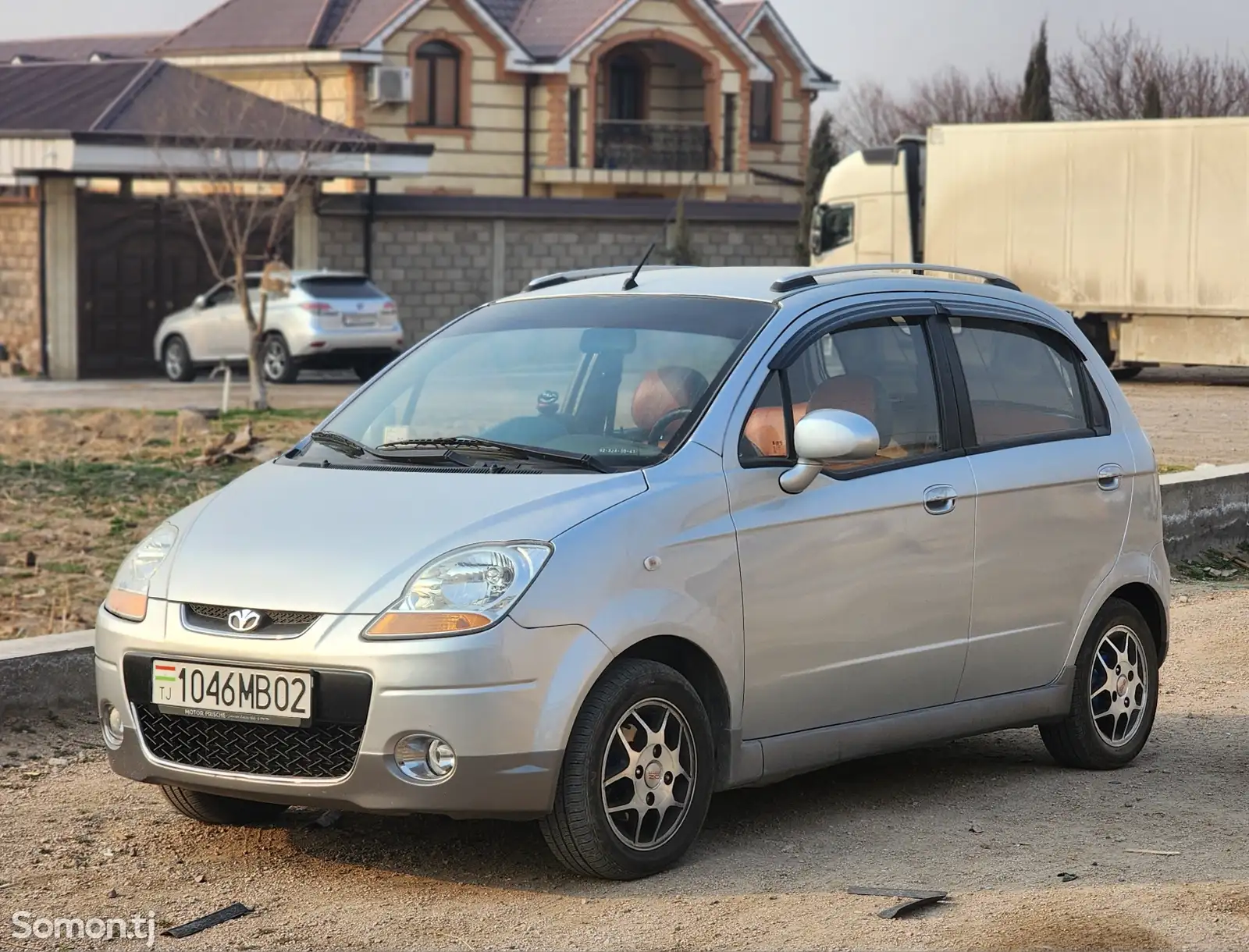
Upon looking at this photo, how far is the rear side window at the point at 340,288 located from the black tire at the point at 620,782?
22.2 metres

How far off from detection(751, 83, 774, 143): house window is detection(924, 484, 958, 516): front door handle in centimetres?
4617

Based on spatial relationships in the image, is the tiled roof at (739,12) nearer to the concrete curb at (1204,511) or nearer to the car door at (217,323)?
the car door at (217,323)

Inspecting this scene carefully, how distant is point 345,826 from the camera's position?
6098 millimetres

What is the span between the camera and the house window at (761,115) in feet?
170

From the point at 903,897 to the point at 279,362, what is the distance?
23.0 metres

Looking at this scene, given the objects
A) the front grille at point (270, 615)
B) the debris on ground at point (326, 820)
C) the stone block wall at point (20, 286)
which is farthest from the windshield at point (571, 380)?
the stone block wall at point (20, 286)

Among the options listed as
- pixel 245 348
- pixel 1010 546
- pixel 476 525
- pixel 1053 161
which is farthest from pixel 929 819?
pixel 245 348

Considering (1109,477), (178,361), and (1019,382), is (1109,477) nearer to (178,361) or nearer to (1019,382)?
(1019,382)

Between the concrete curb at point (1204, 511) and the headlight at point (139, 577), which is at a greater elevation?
the headlight at point (139, 577)

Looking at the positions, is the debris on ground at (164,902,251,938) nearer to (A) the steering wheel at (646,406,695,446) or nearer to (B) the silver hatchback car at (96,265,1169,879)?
(B) the silver hatchback car at (96,265,1169,879)

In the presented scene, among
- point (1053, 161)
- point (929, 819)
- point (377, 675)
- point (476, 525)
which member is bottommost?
point (929, 819)

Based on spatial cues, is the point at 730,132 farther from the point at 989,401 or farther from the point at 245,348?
the point at 989,401

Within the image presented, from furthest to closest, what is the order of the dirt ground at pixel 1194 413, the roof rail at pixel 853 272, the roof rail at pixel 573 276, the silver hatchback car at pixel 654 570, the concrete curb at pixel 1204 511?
the dirt ground at pixel 1194 413 < the concrete curb at pixel 1204 511 < the roof rail at pixel 573 276 < the roof rail at pixel 853 272 < the silver hatchback car at pixel 654 570

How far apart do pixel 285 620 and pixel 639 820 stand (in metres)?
1.10
